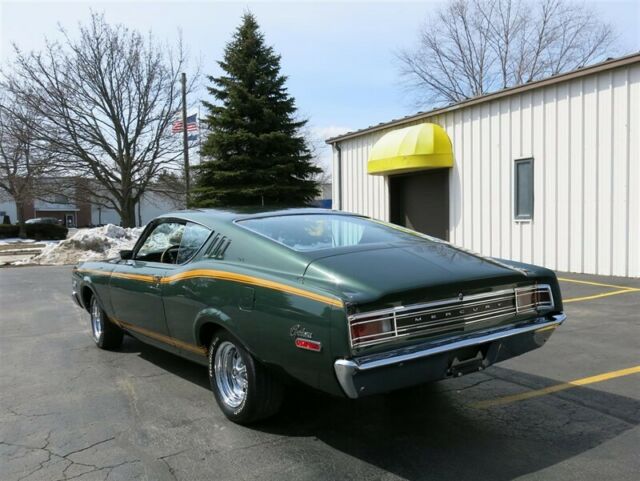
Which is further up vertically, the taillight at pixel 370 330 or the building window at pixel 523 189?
the building window at pixel 523 189

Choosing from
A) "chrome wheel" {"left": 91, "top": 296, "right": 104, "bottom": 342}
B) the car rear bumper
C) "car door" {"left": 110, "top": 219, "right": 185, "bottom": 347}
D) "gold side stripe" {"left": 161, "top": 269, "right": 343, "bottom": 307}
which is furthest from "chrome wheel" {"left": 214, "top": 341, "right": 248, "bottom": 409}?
"chrome wheel" {"left": 91, "top": 296, "right": 104, "bottom": 342}

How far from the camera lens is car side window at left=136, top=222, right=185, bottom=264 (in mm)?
4883

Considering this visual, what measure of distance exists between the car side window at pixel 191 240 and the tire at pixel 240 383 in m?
0.80

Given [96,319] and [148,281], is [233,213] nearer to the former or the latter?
[148,281]

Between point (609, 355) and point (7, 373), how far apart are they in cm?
586

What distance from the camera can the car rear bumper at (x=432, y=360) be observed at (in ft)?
9.49

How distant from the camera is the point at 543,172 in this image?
11828mm

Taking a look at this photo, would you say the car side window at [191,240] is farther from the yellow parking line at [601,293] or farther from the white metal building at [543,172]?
the white metal building at [543,172]

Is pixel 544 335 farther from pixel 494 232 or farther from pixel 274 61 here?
pixel 274 61

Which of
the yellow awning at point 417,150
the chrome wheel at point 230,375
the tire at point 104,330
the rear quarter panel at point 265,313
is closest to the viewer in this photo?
the rear quarter panel at point 265,313

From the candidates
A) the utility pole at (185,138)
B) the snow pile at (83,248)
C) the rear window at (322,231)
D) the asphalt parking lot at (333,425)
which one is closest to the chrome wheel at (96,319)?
the asphalt parking lot at (333,425)

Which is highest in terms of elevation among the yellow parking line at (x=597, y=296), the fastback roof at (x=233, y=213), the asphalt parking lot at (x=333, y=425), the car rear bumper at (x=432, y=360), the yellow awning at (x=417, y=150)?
the yellow awning at (x=417, y=150)

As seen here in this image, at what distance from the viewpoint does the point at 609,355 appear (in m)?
5.30

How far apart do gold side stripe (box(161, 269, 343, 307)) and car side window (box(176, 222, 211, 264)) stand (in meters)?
0.20
